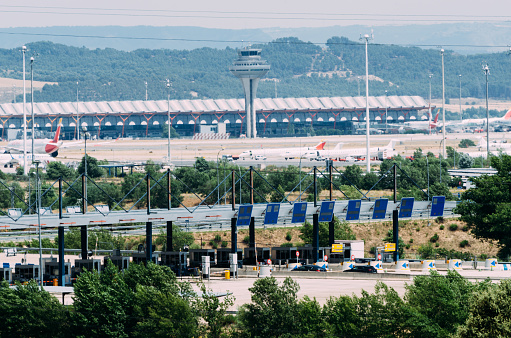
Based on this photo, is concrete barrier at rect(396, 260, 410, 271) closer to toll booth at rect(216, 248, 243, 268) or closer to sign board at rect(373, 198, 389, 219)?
sign board at rect(373, 198, 389, 219)

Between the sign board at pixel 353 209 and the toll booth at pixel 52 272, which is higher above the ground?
the sign board at pixel 353 209

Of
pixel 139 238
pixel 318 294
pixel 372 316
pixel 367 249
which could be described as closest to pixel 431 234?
pixel 367 249

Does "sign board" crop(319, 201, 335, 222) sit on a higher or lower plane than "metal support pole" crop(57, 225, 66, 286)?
higher

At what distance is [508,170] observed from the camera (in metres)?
94.8

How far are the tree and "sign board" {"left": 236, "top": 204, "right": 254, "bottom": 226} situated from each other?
2588cm

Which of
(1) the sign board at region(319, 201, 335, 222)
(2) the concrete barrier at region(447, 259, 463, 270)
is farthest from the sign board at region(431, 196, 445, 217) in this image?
(1) the sign board at region(319, 201, 335, 222)

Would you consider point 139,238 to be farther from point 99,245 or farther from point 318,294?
point 318,294

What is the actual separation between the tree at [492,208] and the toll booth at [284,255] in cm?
1994

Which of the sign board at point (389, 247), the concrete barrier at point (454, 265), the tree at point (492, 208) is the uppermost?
the tree at point (492, 208)

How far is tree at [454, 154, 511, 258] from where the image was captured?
8800 cm

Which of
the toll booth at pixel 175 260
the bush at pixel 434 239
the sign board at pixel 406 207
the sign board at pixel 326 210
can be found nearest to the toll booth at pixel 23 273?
the toll booth at pixel 175 260

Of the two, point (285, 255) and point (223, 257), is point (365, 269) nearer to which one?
point (285, 255)

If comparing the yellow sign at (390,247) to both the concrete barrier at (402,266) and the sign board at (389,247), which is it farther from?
the concrete barrier at (402,266)

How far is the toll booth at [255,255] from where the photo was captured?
82.6 m
